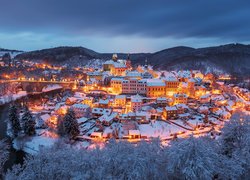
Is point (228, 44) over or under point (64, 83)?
over

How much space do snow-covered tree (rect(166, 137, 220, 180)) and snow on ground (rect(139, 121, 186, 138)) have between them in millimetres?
15692

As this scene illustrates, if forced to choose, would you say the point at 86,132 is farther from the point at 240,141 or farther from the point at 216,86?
the point at 216,86

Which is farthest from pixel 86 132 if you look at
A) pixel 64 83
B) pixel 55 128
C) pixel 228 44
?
pixel 228 44

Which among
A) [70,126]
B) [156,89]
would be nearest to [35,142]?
[70,126]

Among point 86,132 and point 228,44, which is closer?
point 86,132

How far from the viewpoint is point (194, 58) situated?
112812 millimetres

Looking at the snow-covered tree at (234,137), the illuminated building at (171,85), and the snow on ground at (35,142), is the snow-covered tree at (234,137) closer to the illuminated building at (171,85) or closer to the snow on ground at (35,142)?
the snow on ground at (35,142)

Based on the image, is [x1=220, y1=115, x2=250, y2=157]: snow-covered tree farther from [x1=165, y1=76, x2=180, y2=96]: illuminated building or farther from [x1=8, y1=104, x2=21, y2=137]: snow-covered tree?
[x1=165, y1=76, x2=180, y2=96]: illuminated building

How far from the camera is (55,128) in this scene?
85.5 feet

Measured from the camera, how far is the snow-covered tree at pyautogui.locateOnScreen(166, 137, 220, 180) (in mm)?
8125

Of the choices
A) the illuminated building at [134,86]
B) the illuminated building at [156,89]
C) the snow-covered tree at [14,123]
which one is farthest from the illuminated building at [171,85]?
the snow-covered tree at [14,123]

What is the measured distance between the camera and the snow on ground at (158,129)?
25.1 m

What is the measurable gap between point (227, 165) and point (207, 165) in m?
0.93

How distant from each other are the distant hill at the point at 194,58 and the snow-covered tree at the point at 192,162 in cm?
9760
